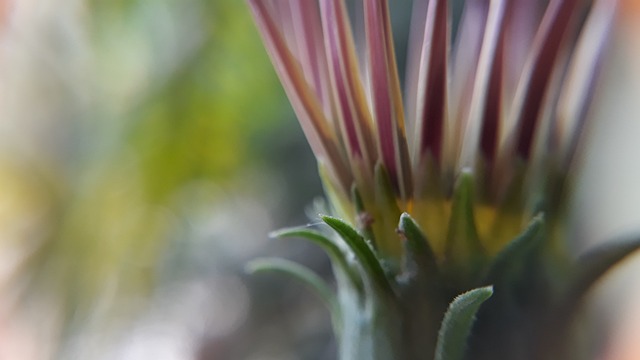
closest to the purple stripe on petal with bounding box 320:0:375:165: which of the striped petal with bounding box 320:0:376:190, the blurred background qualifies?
the striped petal with bounding box 320:0:376:190

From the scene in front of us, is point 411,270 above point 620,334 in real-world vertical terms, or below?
above

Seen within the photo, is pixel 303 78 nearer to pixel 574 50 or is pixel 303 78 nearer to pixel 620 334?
pixel 574 50

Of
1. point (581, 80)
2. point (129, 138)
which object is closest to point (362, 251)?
point (581, 80)

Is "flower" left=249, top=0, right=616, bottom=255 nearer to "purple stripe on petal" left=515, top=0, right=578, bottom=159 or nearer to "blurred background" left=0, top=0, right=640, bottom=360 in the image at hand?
"purple stripe on petal" left=515, top=0, right=578, bottom=159

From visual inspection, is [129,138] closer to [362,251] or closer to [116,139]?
[116,139]

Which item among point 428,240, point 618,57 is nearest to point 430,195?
point 428,240

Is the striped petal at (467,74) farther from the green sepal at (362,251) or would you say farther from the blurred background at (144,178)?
the blurred background at (144,178)

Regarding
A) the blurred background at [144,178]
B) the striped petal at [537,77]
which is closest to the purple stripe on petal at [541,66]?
the striped petal at [537,77]
